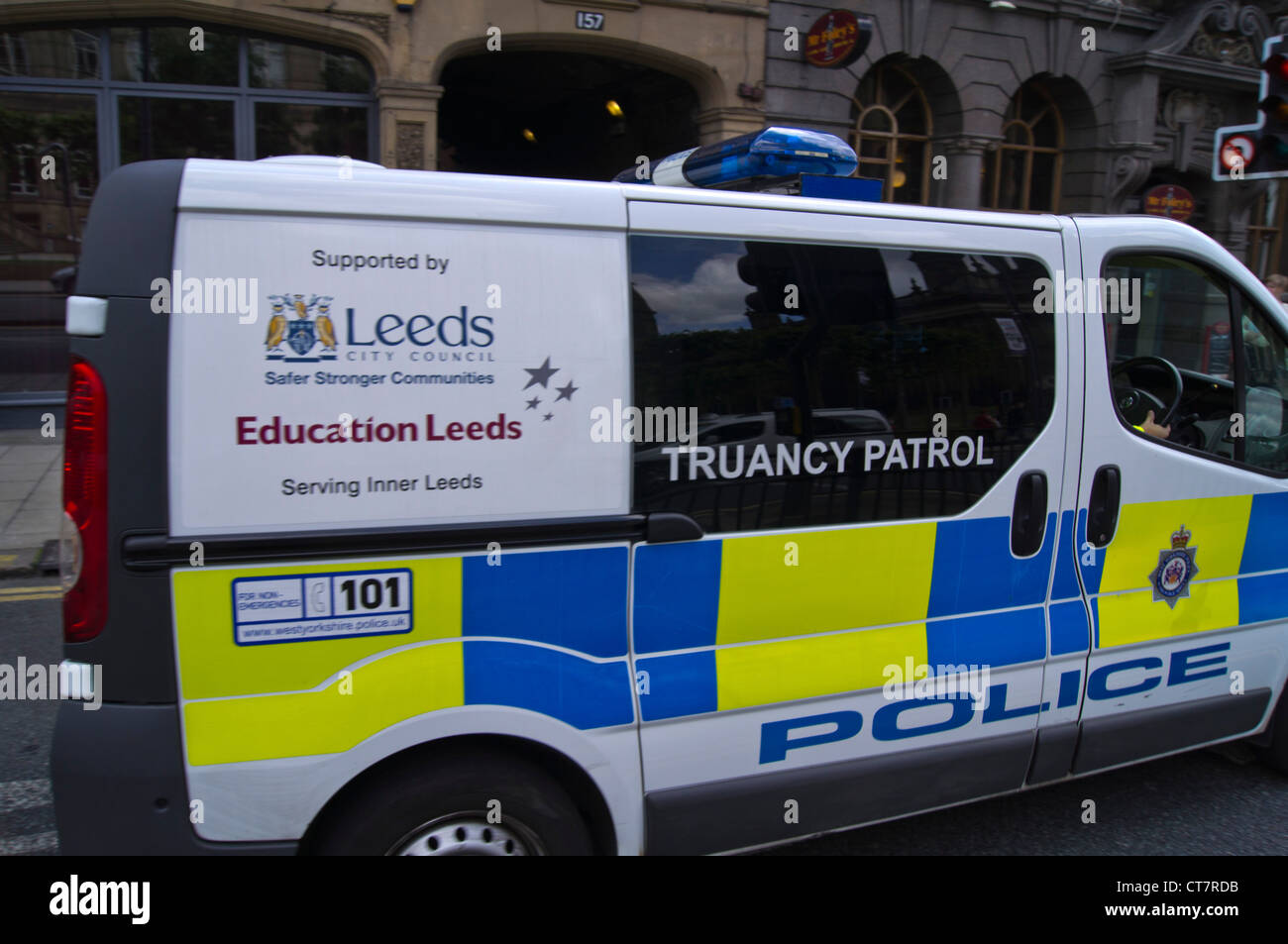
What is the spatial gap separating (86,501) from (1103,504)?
289 cm

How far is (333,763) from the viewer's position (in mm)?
2238

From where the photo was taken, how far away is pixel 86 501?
2.12 meters

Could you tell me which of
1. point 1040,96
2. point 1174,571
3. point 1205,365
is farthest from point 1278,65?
point 1040,96

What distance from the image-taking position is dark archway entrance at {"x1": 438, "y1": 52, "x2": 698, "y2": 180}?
13.0 meters

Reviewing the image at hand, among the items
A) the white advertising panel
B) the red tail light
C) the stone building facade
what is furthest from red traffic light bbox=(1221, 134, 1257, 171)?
the red tail light

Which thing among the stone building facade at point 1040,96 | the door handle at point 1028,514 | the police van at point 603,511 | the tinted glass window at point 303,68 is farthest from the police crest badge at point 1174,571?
the tinted glass window at point 303,68

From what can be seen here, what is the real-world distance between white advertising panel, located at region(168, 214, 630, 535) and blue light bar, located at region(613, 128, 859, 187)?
0.88m

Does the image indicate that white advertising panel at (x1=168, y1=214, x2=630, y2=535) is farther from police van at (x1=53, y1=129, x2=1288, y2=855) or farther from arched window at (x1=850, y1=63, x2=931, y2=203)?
arched window at (x1=850, y1=63, x2=931, y2=203)

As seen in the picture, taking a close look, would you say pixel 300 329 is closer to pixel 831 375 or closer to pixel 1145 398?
pixel 831 375

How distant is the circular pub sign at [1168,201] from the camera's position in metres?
12.8

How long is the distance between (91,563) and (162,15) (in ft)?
33.8

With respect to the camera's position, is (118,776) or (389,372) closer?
(118,776)

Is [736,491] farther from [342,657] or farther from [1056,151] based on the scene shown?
[1056,151]
